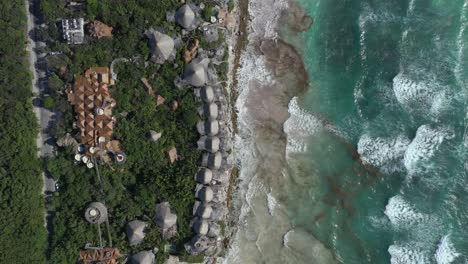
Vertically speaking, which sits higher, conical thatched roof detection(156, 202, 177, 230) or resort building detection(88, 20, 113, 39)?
resort building detection(88, 20, 113, 39)

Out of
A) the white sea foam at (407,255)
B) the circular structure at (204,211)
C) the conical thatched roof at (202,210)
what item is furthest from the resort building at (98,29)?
the white sea foam at (407,255)

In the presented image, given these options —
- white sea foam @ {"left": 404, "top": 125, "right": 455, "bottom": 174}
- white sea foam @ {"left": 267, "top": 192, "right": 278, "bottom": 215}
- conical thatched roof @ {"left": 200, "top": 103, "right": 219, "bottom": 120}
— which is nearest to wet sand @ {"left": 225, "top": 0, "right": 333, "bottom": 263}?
white sea foam @ {"left": 267, "top": 192, "right": 278, "bottom": 215}

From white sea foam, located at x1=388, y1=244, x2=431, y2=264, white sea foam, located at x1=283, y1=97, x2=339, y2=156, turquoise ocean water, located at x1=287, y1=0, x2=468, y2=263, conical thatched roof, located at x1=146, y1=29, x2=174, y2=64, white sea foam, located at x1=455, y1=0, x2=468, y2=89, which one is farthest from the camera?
white sea foam, located at x1=283, y1=97, x2=339, y2=156

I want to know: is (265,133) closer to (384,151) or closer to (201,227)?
(201,227)

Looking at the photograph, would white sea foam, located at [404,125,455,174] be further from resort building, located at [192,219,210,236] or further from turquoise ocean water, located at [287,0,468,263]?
resort building, located at [192,219,210,236]

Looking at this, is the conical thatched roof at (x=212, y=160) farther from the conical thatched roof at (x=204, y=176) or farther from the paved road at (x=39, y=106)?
the paved road at (x=39, y=106)

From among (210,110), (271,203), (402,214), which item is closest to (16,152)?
(210,110)
